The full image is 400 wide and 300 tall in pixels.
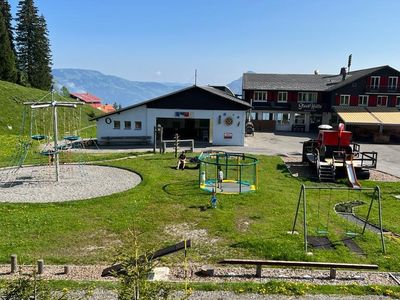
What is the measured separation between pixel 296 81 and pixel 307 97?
3.37 metres

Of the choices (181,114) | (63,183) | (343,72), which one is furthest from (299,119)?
(63,183)

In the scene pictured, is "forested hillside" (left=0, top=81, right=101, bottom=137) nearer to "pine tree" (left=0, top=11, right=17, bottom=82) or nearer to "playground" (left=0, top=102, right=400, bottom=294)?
"pine tree" (left=0, top=11, right=17, bottom=82)

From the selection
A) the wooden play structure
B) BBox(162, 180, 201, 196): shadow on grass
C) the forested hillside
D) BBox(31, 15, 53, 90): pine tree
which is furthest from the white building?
BBox(31, 15, 53, 90): pine tree

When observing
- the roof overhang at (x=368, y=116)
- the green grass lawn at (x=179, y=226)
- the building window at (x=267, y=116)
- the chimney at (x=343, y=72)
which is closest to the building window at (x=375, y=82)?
the roof overhang at (x=368, y=116)

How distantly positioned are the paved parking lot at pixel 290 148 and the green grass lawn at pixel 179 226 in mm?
11388

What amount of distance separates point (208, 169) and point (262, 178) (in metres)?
4.57

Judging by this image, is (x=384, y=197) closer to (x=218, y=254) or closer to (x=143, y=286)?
(x=218, y=254)

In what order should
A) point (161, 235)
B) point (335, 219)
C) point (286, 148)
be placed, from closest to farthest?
point (161, 235), point (335, 219), point (286, 148)

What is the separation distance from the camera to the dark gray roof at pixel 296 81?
5069 cm

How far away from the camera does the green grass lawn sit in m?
11.6

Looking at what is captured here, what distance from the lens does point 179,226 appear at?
45.7ft

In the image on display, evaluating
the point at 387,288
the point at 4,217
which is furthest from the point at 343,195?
the point at 4,217

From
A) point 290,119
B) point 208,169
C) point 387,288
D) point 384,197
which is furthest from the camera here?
point 290,119

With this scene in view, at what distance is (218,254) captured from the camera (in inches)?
457
